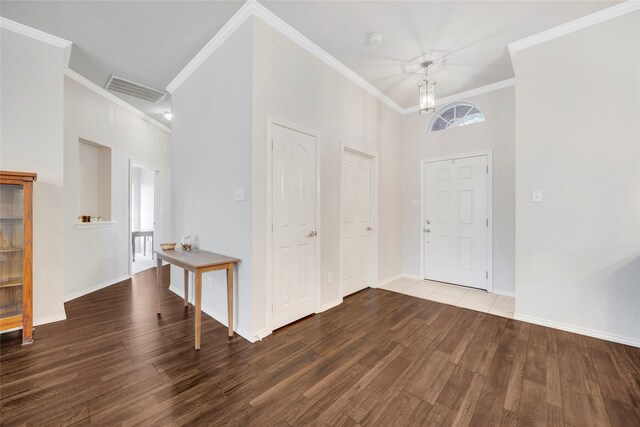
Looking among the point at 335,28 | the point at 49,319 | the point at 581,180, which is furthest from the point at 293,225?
the point at 581,180

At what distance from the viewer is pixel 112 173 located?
13.9 feet

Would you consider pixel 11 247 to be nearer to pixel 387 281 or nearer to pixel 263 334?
pixel 263 334

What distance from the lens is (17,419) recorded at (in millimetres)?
1488

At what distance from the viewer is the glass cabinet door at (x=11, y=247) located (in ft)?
7.86

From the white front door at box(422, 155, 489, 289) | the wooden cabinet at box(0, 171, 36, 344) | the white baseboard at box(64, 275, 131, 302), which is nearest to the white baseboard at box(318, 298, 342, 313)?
the white front door at box(422, 155, 489, 289)

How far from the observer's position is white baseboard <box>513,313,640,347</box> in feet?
7.81

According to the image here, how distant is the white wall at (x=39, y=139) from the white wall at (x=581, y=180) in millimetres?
5091

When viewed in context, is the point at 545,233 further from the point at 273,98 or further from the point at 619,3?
the point at 273,98

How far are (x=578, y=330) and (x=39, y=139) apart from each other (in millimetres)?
5846

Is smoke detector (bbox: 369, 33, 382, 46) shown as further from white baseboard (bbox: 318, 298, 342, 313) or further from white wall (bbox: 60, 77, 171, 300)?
white wall (bbox: 60, 77, 171, 300)

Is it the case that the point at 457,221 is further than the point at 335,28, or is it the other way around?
the point at 457,221

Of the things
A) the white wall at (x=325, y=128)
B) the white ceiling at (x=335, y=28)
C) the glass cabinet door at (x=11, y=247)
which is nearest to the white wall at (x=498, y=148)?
the white ceiling at (x=335, y=28)

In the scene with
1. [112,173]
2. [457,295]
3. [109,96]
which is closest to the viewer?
[457,295]

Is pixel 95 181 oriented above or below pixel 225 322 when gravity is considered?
above
